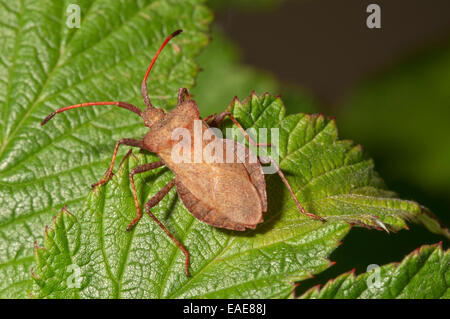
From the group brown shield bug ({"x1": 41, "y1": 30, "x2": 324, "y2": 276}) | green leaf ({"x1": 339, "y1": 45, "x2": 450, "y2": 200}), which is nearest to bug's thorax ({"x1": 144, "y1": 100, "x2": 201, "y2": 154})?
brown shield bug ({"x1": 41, "y1": 30, "x2": 324, "y2": 276})

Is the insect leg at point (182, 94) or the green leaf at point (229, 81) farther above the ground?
the green leaf at point (229, 81)

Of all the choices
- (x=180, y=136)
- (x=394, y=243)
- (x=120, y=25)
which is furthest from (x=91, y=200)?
(x=394, y=243)

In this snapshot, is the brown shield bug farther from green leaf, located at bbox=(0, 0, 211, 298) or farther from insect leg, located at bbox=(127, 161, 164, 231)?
green leaf, located at bbox=(0, 0, 211, 298)

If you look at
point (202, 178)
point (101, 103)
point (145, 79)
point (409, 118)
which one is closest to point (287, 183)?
point (202, 178)

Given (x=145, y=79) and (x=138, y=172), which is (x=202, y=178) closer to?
(x=138, y=172)

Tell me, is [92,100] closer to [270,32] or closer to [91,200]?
[91,200]

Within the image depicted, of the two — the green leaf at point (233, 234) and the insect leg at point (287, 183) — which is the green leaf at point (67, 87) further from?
the insect leg at point (287, 183)

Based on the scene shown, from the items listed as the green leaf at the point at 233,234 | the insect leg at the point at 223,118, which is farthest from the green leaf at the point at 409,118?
the insect leg at the point at 223,118
